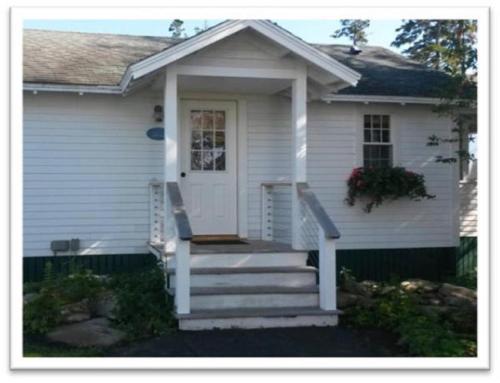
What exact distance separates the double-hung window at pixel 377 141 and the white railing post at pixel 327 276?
11.2 feet

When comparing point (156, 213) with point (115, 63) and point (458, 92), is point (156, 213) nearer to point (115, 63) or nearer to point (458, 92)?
point (115, 63)

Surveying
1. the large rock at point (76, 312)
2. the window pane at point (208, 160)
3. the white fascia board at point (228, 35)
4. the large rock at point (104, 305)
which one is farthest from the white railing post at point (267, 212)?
the large rock at point (76, 312)

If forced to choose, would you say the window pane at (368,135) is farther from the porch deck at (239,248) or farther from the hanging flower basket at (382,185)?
the porch deck at (239,248)

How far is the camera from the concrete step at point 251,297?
858cm

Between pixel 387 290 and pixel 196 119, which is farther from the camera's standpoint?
pixel 196 119

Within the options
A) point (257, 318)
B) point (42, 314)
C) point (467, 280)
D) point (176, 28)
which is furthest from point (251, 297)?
point (176, 28)

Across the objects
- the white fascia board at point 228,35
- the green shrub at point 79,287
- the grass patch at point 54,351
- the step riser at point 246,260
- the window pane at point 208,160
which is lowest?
the grass patch at point 54,351

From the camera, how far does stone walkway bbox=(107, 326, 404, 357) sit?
7410 mm

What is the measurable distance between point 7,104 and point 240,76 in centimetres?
318

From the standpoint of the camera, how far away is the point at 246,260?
Result: 365 inches

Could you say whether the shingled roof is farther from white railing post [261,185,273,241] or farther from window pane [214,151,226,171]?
white railing post [261,185,273,241]

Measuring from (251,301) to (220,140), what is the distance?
133 inches
